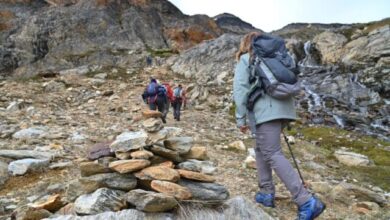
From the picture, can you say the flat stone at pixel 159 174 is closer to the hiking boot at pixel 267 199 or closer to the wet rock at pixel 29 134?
the hiking boot at pixel 267 199

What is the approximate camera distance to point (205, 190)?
641 cm

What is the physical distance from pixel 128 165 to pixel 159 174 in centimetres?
46

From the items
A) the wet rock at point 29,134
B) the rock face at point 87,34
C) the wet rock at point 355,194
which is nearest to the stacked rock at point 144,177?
the wet rock at point 355,194

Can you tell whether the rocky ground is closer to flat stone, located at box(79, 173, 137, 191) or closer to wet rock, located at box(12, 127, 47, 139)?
wet rock, located at box(12, 127, 47, 139)

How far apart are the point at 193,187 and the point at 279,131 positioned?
143cm

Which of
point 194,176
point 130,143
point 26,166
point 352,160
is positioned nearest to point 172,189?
point 194,176

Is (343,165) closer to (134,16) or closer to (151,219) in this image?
(151,219)

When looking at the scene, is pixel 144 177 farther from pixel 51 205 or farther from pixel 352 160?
pixel 352 160

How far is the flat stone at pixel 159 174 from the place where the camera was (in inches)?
248

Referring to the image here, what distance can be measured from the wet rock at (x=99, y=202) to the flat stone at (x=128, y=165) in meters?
0.36

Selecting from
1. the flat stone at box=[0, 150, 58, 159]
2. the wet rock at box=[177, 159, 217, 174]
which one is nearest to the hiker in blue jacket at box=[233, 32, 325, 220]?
the wet rock at box=[177, 159, 217, 174]

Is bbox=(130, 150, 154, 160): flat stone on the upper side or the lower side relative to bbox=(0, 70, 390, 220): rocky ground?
upper

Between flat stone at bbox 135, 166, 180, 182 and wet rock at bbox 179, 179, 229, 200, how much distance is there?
0.76 ft

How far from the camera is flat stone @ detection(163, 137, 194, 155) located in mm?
7289
